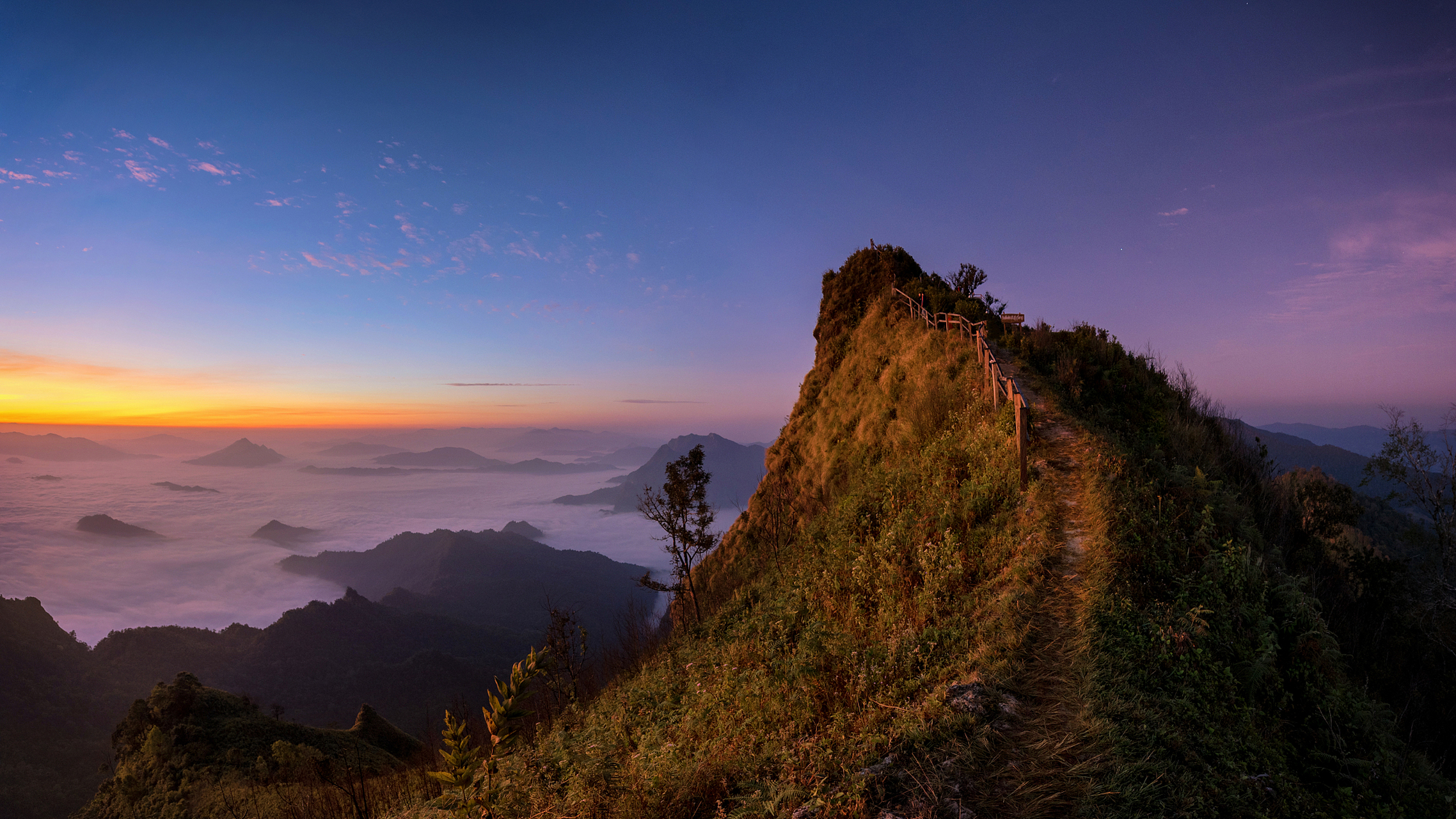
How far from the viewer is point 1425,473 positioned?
45.1ft

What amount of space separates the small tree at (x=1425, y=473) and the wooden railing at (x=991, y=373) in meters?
10.00

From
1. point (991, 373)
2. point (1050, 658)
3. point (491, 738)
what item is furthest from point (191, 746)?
point (991, 373)

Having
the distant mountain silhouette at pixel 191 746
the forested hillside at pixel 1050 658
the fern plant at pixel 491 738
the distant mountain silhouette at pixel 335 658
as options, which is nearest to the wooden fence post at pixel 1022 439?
the forested hillside at pixel 1050 658

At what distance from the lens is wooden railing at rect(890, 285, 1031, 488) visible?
8453 mm

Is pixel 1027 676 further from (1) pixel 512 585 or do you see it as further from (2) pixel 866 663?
(1) pixel 512 585

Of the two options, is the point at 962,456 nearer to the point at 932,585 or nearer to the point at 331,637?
the point at 932,585

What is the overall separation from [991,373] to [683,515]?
19.4 m

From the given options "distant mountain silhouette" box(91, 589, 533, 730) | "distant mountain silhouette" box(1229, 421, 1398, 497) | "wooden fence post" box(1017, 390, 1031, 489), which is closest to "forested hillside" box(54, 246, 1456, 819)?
"wooden fence post" box(1017, 390, 1031, 489)

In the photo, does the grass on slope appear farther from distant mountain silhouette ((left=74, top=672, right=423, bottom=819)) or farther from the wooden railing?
distant mountain silhouette ((left=74, top=672, right=423, bottom=819))

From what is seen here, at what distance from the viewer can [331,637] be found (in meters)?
110

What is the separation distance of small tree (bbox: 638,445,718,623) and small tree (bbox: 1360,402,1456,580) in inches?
915

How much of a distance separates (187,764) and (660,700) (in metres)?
40.9

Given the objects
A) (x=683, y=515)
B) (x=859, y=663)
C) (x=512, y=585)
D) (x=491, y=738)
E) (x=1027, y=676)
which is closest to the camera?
(x=491, y=738)

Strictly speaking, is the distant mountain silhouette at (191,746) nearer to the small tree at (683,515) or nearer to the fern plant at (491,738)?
the small tree at (683,515)
